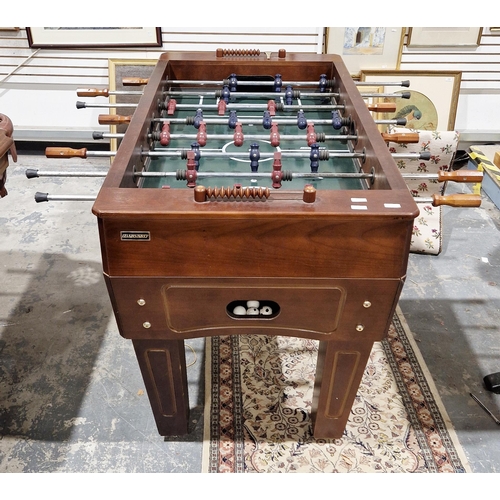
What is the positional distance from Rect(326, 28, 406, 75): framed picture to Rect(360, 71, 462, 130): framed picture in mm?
84

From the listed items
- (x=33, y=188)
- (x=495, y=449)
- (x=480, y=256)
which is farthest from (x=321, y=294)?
(x=33, y=188)

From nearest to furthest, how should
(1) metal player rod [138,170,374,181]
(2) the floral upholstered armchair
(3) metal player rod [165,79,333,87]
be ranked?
(1) metal player rod [138,170,374,181]
(3) metal player rod [165,79,333,87]
(2) the floral upholstered armchair

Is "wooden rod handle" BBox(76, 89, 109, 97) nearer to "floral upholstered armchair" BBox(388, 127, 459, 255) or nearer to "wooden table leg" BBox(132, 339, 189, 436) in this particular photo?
"wooden table leg" BBox(132, 339, 189, 436)

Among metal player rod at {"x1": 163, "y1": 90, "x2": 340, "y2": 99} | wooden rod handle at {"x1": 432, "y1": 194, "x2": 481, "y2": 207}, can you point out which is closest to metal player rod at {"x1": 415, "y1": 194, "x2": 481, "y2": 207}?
wooden rod handle at {"x1": 432, "y1": 194, "x2": 481, "y2": 207}

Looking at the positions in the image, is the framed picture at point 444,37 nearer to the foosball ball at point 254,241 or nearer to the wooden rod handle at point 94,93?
the foosball ball at point 254,241

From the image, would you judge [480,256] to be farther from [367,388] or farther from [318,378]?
[318,378]

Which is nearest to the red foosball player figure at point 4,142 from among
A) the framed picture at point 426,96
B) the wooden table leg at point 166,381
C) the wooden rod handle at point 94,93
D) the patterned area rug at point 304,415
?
the wooden rod handle at point 94,93

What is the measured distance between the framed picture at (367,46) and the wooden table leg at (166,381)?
2918 millimetres

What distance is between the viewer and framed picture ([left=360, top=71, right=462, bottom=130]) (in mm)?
4062

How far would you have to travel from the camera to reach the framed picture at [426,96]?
4.06 metres

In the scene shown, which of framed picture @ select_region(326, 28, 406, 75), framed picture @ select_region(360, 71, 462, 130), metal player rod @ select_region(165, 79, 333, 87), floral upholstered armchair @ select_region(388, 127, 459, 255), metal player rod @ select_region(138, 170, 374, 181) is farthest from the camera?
framed picture @ select_region(360, 71, 462, 130)

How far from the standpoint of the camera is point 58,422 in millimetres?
2291

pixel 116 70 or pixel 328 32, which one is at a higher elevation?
pixel 328 32
